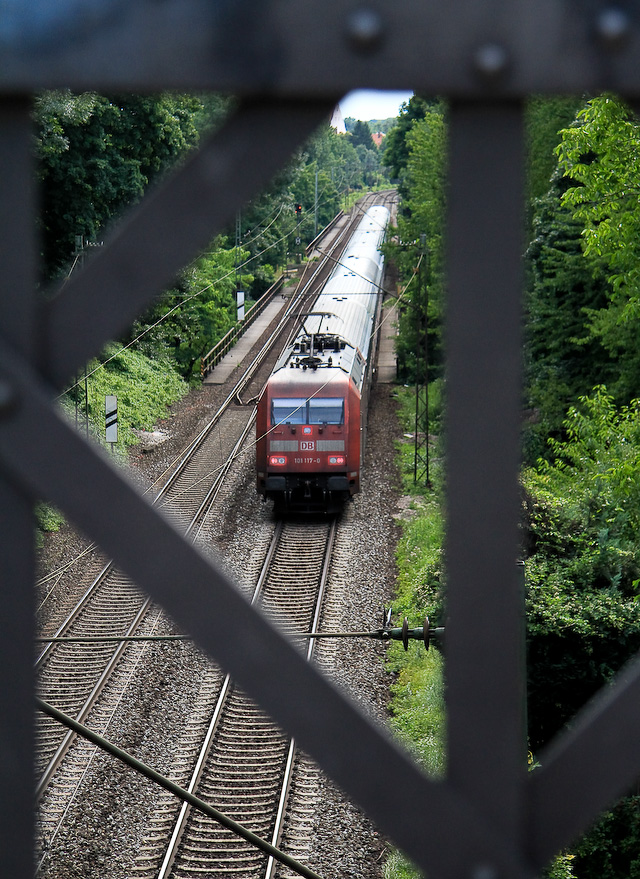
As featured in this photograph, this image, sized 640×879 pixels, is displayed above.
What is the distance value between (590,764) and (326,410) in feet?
49.6

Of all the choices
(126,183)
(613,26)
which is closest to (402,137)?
(126,183)

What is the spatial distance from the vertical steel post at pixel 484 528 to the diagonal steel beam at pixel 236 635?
0.05 meters

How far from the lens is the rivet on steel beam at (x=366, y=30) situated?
3.75 feet

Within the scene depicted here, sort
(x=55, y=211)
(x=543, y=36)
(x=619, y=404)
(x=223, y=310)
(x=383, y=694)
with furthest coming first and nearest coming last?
1. (x=223, y=310)
2. (x=55, y=211)
3. (x=619, y=404)
4. (x=383, y=694)
5. (x=543, y=36)

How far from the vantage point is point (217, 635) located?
1229mm

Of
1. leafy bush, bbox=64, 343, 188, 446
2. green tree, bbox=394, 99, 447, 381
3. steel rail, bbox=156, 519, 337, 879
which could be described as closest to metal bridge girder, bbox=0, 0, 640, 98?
steel rail, bbox=156, 519, 337, 879

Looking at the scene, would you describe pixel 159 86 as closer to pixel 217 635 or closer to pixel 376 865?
pixel 217 635

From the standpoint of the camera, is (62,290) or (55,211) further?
(55,211)

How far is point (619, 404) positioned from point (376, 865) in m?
12.1

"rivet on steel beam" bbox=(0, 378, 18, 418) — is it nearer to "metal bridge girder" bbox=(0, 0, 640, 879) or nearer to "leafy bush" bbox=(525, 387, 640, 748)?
"metal bridge girder" bbox=(0, 0, 640, 879)

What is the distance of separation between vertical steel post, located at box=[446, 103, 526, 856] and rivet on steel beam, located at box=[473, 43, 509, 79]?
0.16 feet

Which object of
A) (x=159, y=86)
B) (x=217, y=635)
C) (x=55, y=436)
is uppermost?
(x=159, y=86)

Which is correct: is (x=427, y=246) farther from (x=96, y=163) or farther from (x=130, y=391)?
(x=96, y=163)

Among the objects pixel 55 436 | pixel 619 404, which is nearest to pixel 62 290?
pixel 55 436
